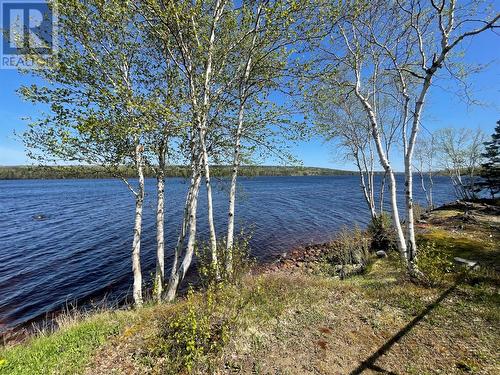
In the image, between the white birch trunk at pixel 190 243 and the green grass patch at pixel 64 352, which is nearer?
the green grass patch at pixel 64 352

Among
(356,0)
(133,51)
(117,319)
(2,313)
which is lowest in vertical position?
(2,313)

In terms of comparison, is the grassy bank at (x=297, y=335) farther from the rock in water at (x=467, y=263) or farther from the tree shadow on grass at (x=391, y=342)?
the rock in water at (x=467, y=263)

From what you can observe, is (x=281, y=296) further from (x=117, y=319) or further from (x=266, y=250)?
(x=266, y=250)

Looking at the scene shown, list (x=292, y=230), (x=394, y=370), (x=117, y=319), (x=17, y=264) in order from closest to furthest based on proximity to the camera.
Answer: (x=394, y=370), (x=117, y=319), (x=17, y=264), (x=292, y=230)

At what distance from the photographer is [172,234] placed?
2112 cm

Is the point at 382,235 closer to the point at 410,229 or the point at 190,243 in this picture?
the point at 410,229

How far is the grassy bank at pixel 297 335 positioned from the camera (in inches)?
164

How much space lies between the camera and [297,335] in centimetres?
503

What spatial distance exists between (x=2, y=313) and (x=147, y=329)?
1071 cm

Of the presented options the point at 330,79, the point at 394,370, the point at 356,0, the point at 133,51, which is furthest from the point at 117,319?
the point at 356,0

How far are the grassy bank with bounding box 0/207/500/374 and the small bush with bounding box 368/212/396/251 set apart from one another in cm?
701

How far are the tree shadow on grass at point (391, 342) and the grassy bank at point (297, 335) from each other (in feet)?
0.06

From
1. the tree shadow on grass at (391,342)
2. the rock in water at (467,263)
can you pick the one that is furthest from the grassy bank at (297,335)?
the rock in water at (467,263)

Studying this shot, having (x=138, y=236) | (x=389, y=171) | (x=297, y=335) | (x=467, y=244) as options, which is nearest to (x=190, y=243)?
(x=138, y=236)
